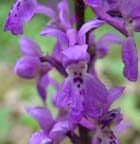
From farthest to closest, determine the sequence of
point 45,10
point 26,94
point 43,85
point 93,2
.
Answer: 1. point 26,94
2. point 43,85
3. point 45,10
4. point 93,2

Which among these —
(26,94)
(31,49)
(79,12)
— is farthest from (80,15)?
(26,94)

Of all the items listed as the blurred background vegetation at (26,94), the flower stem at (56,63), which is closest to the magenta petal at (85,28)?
the flower stem at (56,63)

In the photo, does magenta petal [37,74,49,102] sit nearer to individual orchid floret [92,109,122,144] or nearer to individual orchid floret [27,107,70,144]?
individual orchid floret [27,107,70,144]

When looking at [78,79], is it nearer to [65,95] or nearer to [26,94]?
[65,95]

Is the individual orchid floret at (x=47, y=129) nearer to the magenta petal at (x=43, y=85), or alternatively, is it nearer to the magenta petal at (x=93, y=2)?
the magenta petal at (x=43, y=85)

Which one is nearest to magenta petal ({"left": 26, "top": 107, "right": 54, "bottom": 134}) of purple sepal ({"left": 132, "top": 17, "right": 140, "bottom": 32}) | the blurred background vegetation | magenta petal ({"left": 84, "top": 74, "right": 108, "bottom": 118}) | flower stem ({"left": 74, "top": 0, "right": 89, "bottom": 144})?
flower stem ({"left": 74, "top": 0, "right": 89, "bottom": 144})

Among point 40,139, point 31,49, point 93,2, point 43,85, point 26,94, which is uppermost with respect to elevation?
point 93,2

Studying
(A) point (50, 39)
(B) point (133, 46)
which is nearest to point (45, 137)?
(B) point (133, 46)

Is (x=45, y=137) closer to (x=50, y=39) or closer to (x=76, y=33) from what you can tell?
(x=76, y=33)
